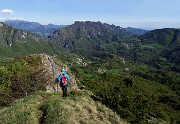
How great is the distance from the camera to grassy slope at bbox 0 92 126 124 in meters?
25.0

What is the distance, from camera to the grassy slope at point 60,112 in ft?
81.9

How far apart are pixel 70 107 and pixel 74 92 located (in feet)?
20.9

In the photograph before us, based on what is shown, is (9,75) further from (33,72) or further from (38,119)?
(38,119)

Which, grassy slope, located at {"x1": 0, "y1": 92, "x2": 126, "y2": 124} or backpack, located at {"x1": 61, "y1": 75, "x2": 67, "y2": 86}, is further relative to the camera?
backpack, located at {"x1": 61, "y1": 75, "x2": 67, "y2": 86}

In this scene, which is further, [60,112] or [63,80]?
[63,80]

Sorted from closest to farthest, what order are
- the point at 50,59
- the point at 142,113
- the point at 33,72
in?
1. the point at 142,113
2. the point at 33,72
3. the point at 50,59

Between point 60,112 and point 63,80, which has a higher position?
point 63,80

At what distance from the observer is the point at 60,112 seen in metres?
25.5

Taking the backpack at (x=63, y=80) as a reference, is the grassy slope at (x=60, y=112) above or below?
below

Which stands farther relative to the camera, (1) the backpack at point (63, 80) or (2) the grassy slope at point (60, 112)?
(1) the backpack at point (63, 80)

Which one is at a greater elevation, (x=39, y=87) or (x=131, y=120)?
(x=131, y=120)

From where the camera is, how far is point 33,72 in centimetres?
5128

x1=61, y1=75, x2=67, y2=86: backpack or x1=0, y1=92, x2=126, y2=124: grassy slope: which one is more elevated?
x1=61, y1=75, x2=67, y2=86: backpack

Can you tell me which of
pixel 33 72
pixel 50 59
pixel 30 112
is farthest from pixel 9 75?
pixel 30 112
